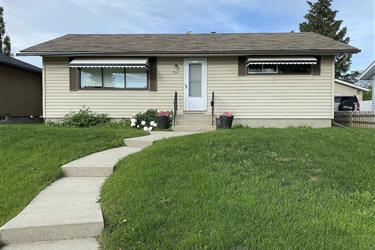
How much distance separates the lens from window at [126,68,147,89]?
1426cm

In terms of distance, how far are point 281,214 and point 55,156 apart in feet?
15.6

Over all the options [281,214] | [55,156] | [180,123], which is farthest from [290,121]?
[281,214]

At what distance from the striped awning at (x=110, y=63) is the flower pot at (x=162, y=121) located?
2.07m

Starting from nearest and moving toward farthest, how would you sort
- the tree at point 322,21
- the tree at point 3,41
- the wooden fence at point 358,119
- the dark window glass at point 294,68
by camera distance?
the dark window glass at point 294,68
the wooden fence at point 358,119
the tree at point 3,41
the tree at point 322,21

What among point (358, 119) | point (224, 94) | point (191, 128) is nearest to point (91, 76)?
point (191, 128)

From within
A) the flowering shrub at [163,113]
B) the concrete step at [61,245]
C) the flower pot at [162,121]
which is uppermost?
the flowering shrub at [163,113]

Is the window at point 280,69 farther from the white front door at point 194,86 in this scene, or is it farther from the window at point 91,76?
the window at point 91,76

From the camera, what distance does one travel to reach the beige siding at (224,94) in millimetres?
13766

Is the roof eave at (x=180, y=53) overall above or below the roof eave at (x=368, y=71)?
below

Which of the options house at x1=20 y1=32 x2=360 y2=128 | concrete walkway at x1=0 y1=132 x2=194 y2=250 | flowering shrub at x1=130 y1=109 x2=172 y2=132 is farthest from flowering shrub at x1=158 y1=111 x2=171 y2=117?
concrete walkway at x1=0 y1=132 x2=194 y2=250

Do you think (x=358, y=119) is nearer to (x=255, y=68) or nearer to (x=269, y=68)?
(x=269, y=68)

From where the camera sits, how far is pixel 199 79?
46.7ft

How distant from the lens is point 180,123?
1334cm

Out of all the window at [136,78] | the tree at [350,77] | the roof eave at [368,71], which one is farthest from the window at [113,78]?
the tree at [350,77]
